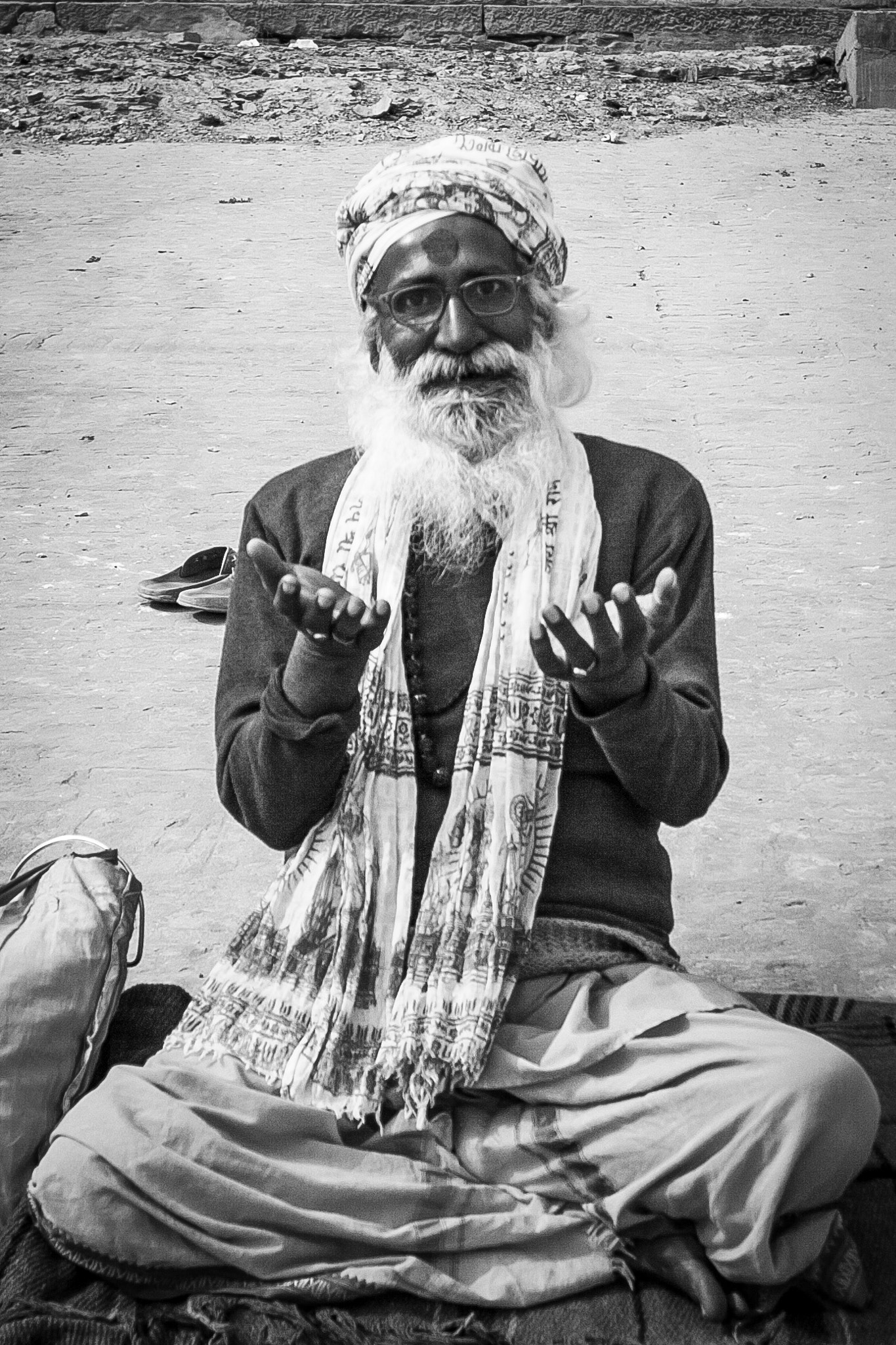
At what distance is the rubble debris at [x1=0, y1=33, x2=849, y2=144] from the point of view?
30.7ft

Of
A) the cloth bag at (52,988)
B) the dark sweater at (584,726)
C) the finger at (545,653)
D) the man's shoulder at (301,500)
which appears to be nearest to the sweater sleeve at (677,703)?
the dark sweater at (584,726)

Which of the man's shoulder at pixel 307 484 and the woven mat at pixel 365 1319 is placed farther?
the man's shoulder at pixel 307 484

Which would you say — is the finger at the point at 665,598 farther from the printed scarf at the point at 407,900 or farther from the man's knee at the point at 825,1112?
the man's knee at the point at 825,1112

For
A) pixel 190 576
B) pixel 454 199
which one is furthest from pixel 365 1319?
pixel 190 576

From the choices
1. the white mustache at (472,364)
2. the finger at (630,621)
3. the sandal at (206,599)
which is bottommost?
the sandal at (206,599)

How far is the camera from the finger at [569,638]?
196 cm

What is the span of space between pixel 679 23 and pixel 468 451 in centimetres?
964

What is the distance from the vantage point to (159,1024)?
9.18 ft

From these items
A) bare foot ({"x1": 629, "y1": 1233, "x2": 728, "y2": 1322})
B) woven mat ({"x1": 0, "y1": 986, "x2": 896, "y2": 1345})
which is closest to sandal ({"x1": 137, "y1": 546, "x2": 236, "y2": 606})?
woven mat ({"x1": 0, "y1": 986, "x2": 896, "y2": 1345})

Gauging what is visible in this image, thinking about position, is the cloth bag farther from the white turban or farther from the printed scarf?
the white turban

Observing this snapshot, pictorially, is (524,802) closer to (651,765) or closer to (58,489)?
(651,765)

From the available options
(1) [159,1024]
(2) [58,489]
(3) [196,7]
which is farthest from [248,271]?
(1) [159,1024]

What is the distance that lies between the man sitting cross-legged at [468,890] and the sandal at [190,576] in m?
2.54

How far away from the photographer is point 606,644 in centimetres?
200
